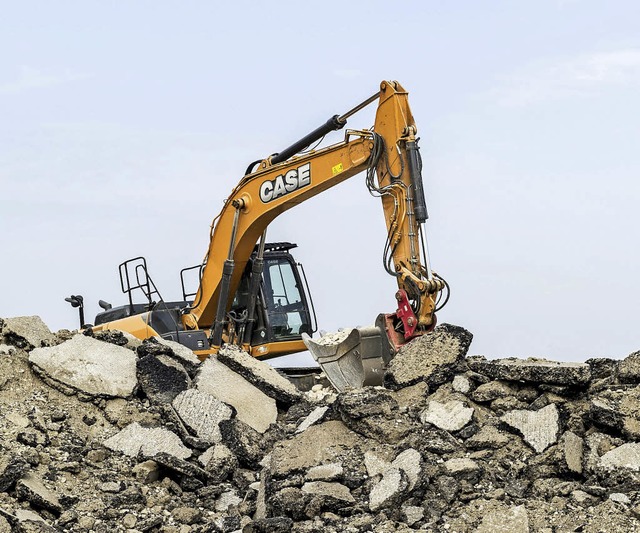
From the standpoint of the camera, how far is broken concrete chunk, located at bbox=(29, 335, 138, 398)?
411 inches

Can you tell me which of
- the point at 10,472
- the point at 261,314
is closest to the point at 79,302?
the point at 261,314

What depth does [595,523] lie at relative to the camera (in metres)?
7.07

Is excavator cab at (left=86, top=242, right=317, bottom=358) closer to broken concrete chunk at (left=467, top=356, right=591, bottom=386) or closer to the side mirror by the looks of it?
the side mirror

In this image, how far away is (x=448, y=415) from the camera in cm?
882

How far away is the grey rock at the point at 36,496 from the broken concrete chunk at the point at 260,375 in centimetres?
285

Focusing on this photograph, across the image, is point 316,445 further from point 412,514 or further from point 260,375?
point 260,375

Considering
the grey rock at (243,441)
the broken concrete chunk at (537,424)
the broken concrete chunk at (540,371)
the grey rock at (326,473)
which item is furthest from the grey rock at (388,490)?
the grey rock at (243,441)

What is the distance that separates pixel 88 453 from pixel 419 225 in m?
4.10

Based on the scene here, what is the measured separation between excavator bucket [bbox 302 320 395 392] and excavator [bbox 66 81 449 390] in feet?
0.04

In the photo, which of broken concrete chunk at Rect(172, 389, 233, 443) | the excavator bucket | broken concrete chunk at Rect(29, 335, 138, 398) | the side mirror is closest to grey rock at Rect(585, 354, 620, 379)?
the excavator bucket

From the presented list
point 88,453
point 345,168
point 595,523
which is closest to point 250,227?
point 345,168

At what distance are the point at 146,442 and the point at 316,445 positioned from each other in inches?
73.8

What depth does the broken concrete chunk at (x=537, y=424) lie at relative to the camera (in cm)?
838

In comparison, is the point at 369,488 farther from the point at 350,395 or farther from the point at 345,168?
the point at 345,168
